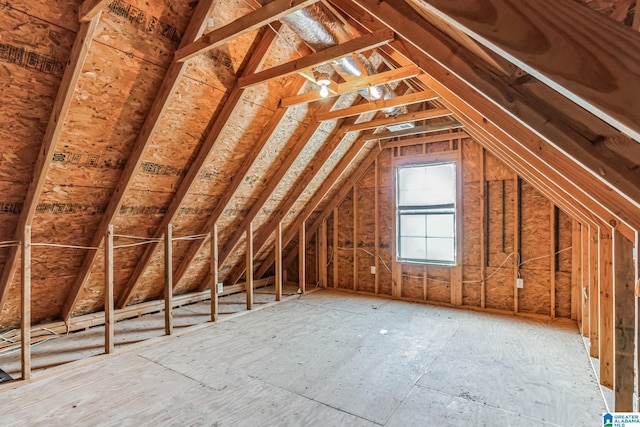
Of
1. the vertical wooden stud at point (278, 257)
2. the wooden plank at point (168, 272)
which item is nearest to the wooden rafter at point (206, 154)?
the wooden plank at point (168, 272)

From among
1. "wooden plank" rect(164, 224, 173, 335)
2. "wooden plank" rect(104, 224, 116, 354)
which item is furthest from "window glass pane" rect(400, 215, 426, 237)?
"wooden plank" rect(104, 224, 116, 354)

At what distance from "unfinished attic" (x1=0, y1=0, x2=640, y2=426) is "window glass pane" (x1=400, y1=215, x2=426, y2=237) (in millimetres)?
38

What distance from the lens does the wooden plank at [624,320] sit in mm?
1801

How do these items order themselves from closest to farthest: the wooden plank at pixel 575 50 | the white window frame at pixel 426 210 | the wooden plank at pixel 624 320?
the wooden plank at pixel 575 50
the wooden plank at pixel 624 320
the white window frame at pixel 426 210

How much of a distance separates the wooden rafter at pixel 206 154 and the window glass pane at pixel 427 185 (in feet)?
9.01

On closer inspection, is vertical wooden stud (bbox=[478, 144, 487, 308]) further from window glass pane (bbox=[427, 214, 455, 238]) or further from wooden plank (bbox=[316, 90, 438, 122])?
wooden plank (bbox=[316, 90, 438, 122])

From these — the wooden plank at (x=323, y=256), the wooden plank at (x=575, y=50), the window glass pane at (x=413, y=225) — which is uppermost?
the wooden plank at (x=575, y=50)

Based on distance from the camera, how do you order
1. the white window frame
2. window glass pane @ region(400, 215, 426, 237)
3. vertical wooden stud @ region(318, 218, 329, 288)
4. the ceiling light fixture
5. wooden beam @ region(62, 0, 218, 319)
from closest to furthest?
wooden beam @ region(62, 0, 218, 319) → the ceiling light fixture → the white window frame → window glass pane @ region(400, 215, 426, 237) → vertical wooden stud @ region(318, 218, 329, 288)

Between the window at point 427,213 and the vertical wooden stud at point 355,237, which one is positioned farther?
the vertical wooden stud at point 355,237

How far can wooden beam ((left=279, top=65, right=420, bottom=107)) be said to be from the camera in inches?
104

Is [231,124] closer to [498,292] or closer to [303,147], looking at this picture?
[303,147]

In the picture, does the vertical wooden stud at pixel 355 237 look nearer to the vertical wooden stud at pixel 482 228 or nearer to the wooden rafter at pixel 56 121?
the vertical wooden stud at pixel 482 228

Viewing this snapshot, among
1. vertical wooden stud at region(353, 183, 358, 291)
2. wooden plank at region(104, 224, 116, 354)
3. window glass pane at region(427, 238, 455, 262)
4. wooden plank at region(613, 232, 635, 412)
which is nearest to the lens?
wooden plank at region(613, 232, 635, 412)

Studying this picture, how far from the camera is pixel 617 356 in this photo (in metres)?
1.83
